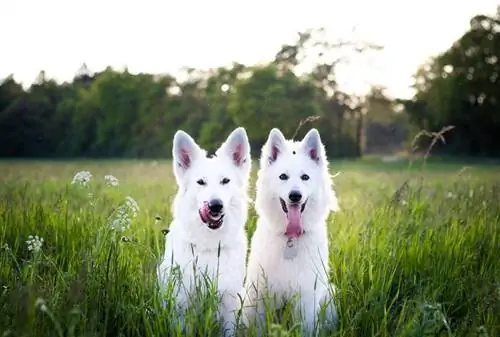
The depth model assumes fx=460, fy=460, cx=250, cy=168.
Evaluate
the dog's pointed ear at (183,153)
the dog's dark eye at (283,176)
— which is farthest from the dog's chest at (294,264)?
the dog's pointed ear at (183,153)

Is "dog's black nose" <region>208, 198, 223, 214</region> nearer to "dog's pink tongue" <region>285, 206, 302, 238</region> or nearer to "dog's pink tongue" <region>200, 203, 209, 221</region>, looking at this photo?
"dog's pink tongue" <region>200, 203, 209, 221</region>

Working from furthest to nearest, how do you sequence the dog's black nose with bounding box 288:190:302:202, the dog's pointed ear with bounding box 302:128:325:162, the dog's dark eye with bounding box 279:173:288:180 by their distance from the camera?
the dog's pointed ear with bounding box 302:128:325:162, the dog's dark eye with bounding box 279:173:288:180, the dog's black nose with bounding box 288:190:302:202

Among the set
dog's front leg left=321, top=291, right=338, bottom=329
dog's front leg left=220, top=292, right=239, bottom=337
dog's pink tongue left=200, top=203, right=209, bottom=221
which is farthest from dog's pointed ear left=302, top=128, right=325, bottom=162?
dog's front leg left=220, top=292, right=239, bottom=337

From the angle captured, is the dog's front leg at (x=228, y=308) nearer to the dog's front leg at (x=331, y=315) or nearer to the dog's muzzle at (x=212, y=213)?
the dog's muzzle at (x=212, y=213)

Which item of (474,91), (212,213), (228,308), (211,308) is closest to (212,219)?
(212,213)

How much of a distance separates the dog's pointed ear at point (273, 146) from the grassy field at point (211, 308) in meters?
1.21

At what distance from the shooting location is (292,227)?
3.97 m

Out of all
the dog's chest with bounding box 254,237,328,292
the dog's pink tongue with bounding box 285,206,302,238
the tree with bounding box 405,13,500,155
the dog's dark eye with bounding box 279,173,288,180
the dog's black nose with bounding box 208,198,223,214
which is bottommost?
the dog's chest with bounding box 254,237,328,292

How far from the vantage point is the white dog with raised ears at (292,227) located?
3.83 meters

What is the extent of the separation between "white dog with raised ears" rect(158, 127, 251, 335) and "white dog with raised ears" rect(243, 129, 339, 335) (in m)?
0.20

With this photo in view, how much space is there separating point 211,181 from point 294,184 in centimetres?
71

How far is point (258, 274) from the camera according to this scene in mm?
3922

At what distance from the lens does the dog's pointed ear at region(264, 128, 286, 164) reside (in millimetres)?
4273

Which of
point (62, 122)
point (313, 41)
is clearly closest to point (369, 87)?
point (313, 41)
